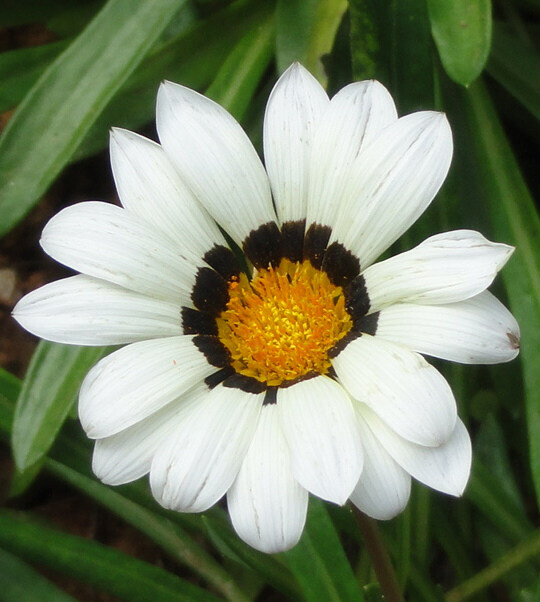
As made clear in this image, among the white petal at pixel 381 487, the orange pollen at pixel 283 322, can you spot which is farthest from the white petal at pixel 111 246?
the white petal at pixel 381 487

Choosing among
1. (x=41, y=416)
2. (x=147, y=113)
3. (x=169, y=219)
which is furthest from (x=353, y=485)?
(x=147, y=113)

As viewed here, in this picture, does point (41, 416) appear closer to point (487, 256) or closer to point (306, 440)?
point (306, 440)

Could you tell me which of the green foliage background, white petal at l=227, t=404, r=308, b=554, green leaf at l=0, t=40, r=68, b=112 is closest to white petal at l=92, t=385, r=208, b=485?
white petal at l=227, t=404, r=308, b=554

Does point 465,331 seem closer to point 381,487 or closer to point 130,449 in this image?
point 381,487

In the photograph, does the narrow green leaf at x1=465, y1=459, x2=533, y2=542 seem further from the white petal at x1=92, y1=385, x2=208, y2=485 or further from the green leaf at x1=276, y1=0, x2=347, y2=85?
the green leaf at x1=276, y1=0, x2=347, y2=85

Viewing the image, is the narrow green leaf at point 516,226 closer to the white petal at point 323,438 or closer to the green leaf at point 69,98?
the white petal at point 323,438

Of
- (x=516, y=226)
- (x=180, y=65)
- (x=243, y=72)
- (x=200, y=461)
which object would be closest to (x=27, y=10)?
(x=180, y=65)
